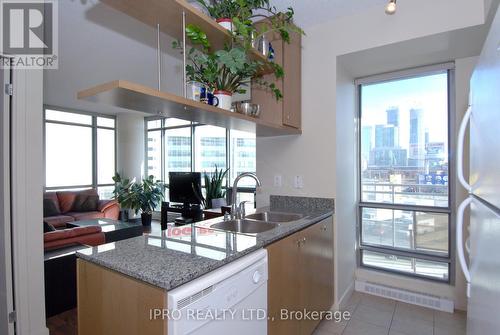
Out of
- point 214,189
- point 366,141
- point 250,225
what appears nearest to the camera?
point 250,225

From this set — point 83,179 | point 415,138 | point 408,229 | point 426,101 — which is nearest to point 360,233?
point 408,229

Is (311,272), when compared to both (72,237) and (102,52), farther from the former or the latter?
(102,52)

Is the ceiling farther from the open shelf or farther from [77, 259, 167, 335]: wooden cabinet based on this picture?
[77, 259, 167, 335]: wooden cabinet

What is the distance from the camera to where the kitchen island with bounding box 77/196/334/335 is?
956mm

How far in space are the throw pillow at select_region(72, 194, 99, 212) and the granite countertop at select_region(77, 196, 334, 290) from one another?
486cm

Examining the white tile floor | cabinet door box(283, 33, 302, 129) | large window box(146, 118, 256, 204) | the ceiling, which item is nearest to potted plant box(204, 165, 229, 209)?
large window box(146, 118, 256, 204)

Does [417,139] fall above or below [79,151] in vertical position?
below

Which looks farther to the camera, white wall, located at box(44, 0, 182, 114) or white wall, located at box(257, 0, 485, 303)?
white wall, located at box(44, 0, 182, 114)

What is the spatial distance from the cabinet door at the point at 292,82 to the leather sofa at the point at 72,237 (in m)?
2.19

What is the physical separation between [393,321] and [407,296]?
17.1 inches

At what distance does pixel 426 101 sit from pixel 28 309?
3.72 meters

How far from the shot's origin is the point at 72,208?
217 inches

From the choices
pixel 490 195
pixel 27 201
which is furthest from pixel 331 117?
pixel 27 201

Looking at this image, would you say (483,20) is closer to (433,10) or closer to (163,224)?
(433,10)
